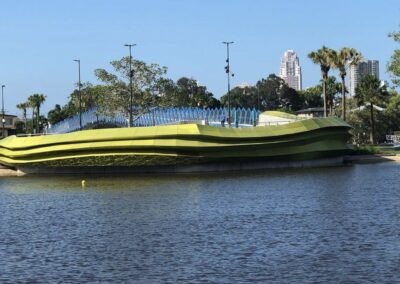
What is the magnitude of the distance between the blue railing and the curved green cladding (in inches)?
467

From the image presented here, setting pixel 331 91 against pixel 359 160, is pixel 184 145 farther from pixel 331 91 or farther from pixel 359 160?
pixel 331 91

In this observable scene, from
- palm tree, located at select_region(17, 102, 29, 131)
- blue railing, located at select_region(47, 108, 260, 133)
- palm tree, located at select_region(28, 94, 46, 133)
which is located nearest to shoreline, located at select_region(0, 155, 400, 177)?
blue railing, located at select_region(47, 108, 260, 133)

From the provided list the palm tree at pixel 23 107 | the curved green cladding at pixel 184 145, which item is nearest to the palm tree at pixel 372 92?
the curved green cladding at pixel 184 145

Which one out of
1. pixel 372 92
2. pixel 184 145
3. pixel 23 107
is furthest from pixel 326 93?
pixel 23 107

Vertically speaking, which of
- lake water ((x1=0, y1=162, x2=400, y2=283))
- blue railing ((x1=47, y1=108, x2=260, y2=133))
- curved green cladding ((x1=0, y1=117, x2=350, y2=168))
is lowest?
lake water ((x1=0, y1=162, x2=400, y2=283))

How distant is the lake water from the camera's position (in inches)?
590

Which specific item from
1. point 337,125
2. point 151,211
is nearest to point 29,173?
point 337,125

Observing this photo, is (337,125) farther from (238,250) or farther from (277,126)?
(238,250)

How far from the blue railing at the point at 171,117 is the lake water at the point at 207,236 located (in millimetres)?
39365

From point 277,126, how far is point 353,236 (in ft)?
139

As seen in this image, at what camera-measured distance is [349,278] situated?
13.9m

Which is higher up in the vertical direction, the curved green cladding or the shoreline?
the curved green cladding

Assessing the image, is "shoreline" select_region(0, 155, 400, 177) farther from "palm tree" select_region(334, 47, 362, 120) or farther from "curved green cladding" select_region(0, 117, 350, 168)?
"palm tree" select_region(334, 47, 362, 120)

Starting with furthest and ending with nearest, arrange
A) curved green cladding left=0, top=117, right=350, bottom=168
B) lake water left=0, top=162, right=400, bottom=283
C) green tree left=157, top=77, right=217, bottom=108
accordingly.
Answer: green tree left=157, top=77, right=217, bottom=108 < curved green cladding left=0, top=117, right=350, bottom=168 < lake water left=0, top=162, right=400, bottom=283
